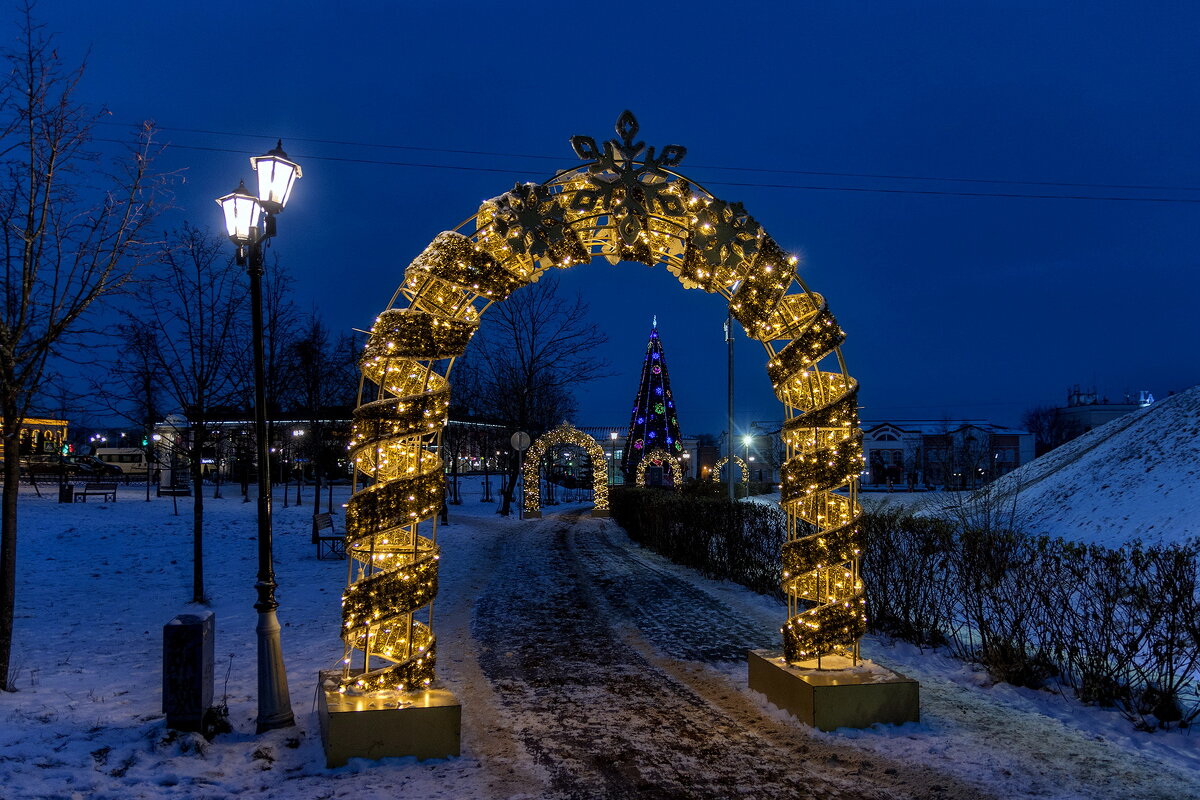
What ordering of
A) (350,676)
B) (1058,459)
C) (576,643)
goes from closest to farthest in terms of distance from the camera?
(350,676) → (576,643) → (1058,459)

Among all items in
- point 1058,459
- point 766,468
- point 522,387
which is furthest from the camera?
point 766,468

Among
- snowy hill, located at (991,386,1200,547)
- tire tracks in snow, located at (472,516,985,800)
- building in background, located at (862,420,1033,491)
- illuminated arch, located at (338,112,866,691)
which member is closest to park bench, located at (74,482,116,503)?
tire tracks in snow, located at (472,516,985,800)

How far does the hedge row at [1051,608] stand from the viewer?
5512 mm

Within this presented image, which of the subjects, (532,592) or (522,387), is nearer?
(532,592)

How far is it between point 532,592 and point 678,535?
15.5 feet

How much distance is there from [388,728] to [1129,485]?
15.3 metres

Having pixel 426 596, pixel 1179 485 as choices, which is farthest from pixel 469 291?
pixel 1179 485

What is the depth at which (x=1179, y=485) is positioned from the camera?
13289mm

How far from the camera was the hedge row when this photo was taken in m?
5.51

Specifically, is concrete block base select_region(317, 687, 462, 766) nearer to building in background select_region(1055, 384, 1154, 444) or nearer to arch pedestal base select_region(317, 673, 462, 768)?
arch pedestal base select_region(317, 673, 462, 768)

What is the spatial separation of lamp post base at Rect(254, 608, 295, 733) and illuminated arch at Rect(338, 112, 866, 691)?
476mm

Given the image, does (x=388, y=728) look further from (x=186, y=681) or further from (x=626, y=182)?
(x=626, y=182)

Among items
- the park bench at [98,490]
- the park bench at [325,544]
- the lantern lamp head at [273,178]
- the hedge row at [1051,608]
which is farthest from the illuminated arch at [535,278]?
the park bench at [98,490]

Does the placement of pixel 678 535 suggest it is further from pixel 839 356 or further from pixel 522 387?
pixel 522 387
